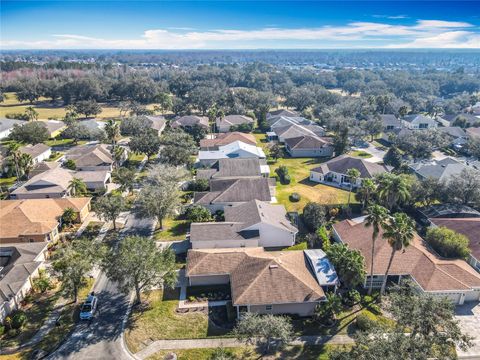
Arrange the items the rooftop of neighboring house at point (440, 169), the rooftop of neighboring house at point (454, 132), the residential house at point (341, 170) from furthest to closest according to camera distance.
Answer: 1. the rooftop of neighboring house at point (454, 132)
2. the residential house at point (341, 170)
3. the rooftop of neighboring house at point (440, 169)

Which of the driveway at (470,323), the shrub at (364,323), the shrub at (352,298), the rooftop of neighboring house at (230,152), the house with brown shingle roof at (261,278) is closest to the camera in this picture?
the driveway at (470,323)

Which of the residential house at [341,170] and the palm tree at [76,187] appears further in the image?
the residential house at [341,170]

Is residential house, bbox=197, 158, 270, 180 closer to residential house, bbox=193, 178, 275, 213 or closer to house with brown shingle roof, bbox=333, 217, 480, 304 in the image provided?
residential house, bbox=193, 178, 275, 213

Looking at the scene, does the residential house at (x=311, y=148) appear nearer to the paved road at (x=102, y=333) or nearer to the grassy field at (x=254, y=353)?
the paved road at (x=102, y=333)

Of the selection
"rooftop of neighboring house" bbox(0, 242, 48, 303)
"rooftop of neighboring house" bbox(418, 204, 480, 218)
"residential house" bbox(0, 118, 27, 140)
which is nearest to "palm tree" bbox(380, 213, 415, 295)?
"rooftop of neighboring house" bbox(418, 204, 480, 218)

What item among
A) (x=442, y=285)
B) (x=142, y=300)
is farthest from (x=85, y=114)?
(x=442, y=285)

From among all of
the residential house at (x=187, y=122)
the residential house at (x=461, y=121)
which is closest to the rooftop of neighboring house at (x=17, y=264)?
the residential house at (x=187, y=122)

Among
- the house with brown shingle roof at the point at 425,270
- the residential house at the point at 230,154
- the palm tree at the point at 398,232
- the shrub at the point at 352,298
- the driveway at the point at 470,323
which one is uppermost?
the palm tree at the point at 398,232
